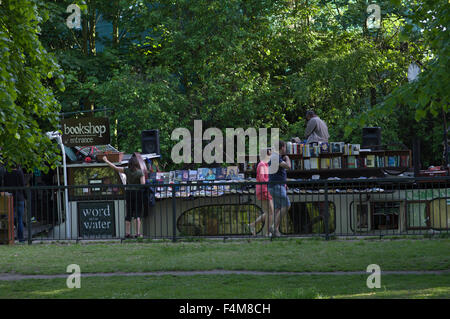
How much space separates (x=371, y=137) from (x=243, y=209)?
471 cm

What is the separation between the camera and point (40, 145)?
12.9m

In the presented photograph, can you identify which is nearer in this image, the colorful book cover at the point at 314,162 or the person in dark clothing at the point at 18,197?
the person in dark clothing at the point at 18,197

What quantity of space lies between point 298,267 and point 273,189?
465 cm

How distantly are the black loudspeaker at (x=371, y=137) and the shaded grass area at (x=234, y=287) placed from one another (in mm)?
9281

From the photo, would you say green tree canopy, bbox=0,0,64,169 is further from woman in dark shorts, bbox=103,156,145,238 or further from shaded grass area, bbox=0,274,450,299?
woman in dark shorts, bbox=103,156,145,238

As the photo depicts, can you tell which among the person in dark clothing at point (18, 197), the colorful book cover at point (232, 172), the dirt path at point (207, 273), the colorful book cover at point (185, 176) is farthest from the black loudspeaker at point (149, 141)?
the dirt path at point (207, 273)

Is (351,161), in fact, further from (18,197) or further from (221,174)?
(18,197)

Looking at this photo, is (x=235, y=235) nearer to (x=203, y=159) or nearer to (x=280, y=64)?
(x=203, y=159)

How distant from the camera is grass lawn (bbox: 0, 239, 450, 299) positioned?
30.1 feet

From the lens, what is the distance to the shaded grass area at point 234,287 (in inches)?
347

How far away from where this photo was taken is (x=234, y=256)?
1260 cm

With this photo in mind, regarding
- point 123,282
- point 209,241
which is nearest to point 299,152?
point 209,241

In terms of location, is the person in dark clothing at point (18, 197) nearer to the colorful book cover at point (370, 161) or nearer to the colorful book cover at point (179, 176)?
the colorful book cover at point (179, 176)

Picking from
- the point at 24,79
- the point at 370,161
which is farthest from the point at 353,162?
the point at 24,79
